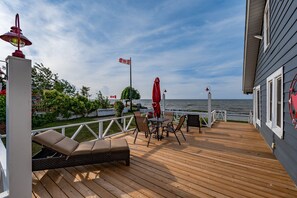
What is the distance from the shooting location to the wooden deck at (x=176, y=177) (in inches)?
85.0

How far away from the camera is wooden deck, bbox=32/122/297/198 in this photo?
2.16 metres

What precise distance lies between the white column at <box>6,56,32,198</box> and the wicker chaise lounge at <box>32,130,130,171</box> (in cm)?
149

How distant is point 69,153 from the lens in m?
2.65

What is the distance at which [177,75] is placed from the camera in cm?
1666

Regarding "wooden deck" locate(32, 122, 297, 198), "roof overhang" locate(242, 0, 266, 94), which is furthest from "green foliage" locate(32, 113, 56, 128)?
"roof overhang" locate(242, 0, 266, 94)

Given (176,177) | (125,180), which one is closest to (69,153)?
(125,180)

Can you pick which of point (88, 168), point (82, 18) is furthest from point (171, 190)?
point (82, 18)

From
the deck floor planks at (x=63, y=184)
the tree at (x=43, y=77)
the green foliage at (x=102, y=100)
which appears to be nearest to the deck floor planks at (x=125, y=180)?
the deck floor planks at (x=63, y=184)

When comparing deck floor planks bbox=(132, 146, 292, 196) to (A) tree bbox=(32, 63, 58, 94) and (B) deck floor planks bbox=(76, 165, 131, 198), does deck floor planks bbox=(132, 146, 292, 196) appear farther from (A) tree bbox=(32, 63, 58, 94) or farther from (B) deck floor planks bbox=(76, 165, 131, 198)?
(A) tree bbox=(32, 63, 58, 94)

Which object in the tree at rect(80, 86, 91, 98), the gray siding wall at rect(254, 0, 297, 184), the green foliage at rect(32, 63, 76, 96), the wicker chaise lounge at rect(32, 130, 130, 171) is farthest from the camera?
the tree at rect(80, 86, 91, 98)

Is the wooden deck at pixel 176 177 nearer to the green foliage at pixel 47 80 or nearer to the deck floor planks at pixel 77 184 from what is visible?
the deck floor planks at pixel 77 184

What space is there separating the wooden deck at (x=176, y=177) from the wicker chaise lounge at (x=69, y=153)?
8.6 inches

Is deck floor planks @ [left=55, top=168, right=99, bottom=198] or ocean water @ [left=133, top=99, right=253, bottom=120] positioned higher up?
deck floor planks @ [left=55, top=168, right=99, bottom=198]

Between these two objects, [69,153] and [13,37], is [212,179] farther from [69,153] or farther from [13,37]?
[13,37]
